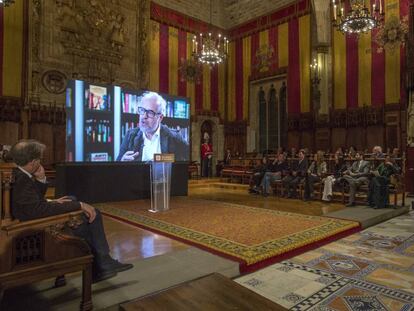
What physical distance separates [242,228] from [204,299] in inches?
92.7

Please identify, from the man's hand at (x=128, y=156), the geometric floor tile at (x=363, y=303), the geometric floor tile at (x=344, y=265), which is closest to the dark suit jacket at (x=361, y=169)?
the geometric floor tile at (x=344, y=265)

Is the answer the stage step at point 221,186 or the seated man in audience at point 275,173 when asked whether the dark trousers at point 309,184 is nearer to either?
the seated man in audience at point 275,173

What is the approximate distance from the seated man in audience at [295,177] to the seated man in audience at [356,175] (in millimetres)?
979

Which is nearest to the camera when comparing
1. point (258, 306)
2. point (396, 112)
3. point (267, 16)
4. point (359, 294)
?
point (258, 306)

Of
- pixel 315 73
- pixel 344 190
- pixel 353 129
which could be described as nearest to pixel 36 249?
pixel 344 190

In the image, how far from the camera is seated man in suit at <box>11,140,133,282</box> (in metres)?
1.94

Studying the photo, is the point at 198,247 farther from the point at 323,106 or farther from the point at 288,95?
the point at 288,95

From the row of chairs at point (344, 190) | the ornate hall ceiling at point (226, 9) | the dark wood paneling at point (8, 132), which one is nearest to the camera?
the row of chairs at point (344, 190)

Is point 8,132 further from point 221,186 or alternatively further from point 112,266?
point 112,266

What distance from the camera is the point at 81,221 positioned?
2.03 meters

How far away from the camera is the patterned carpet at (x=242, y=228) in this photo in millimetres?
3344

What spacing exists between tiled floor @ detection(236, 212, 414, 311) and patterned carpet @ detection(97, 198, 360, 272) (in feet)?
0.46

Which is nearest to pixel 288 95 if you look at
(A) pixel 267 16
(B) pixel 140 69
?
(A) pixel 267 16

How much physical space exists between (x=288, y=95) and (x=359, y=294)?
996 cm
